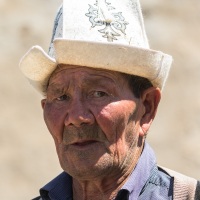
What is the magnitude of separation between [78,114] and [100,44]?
0.32 meters

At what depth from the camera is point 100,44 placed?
13.5ft

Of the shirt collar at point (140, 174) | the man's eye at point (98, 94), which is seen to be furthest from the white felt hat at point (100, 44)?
the shirt collar at point (140, 174)

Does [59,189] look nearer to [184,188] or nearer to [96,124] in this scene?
[96,124]

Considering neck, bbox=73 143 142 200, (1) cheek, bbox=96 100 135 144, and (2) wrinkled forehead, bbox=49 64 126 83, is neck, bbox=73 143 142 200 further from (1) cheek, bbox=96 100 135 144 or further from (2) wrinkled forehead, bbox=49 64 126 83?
(2) wrinkled forehead, bbox=49 64 126 83

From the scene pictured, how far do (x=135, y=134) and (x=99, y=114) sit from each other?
0.78ft

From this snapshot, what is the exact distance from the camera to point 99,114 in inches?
161

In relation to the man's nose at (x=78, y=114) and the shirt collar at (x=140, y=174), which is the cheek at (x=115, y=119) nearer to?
the man's nose at (x=78, y=114)

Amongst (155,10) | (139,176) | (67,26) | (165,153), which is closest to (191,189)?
(139,176)

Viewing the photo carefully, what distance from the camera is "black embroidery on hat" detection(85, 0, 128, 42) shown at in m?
→ 4.20

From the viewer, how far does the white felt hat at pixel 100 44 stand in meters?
4.11

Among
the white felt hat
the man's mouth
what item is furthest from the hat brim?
the man's mouth

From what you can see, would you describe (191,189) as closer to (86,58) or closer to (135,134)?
(135,134)

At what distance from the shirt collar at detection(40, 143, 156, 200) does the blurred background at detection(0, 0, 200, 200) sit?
11.7ft

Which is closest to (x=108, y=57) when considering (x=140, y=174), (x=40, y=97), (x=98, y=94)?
(x=98, y=94)
